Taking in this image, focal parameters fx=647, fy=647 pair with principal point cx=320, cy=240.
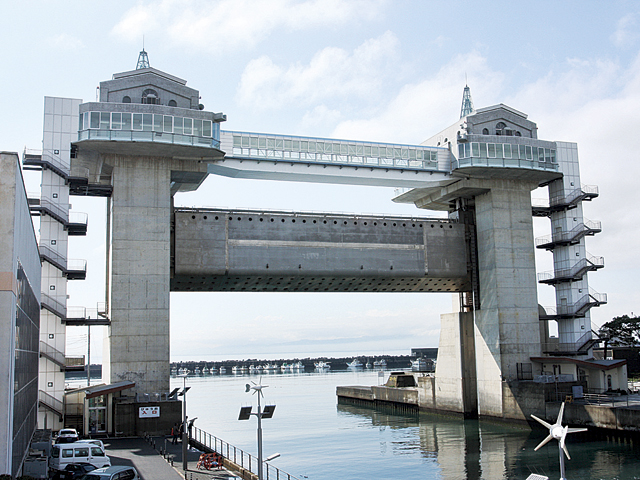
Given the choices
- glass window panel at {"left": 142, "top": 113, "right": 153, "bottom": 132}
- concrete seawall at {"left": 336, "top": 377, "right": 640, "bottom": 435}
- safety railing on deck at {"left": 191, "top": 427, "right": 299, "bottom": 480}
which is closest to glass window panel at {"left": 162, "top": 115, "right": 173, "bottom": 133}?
glass window panel at {"left": 142, "top": 113, "right": 153, "bottom": 132}

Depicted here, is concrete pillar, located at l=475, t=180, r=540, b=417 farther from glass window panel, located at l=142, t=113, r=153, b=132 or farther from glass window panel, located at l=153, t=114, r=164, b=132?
glass window panel, located at l=142, t=113, r=153, b=132

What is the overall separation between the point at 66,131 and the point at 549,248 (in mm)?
51488

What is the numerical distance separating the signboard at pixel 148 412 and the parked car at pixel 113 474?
20.0 meters

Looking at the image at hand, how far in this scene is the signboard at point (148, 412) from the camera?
1987 inches

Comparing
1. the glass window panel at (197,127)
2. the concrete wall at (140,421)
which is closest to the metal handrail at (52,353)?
the concrete wall at (140,421)

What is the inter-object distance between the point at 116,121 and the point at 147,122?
2.58 meters

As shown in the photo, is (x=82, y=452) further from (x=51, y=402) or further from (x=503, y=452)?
(x=503, y=452)

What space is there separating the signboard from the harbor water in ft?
33.2

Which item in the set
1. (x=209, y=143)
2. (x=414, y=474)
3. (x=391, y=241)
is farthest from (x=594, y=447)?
(x=209, y=143)

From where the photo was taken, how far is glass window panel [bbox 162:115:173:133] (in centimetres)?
5681

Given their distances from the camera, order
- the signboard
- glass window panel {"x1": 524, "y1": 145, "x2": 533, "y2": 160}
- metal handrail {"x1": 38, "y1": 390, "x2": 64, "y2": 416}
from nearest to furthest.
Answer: the signboard < metal handrail {"x1": 38, "y1": 390, "x2": 64, "y2": 416} < glass window panel {"x1": 524, "y1": 145, "x2": 533, "y2": 160}

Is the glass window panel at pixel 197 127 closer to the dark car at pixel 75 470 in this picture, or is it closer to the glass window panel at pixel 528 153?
the dark car at pixel 75 470

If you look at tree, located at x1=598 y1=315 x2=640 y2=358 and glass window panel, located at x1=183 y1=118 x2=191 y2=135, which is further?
tree, located at x1=598 y1=315 x2=640 y2=358

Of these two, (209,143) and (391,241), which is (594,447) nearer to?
(391,241)
